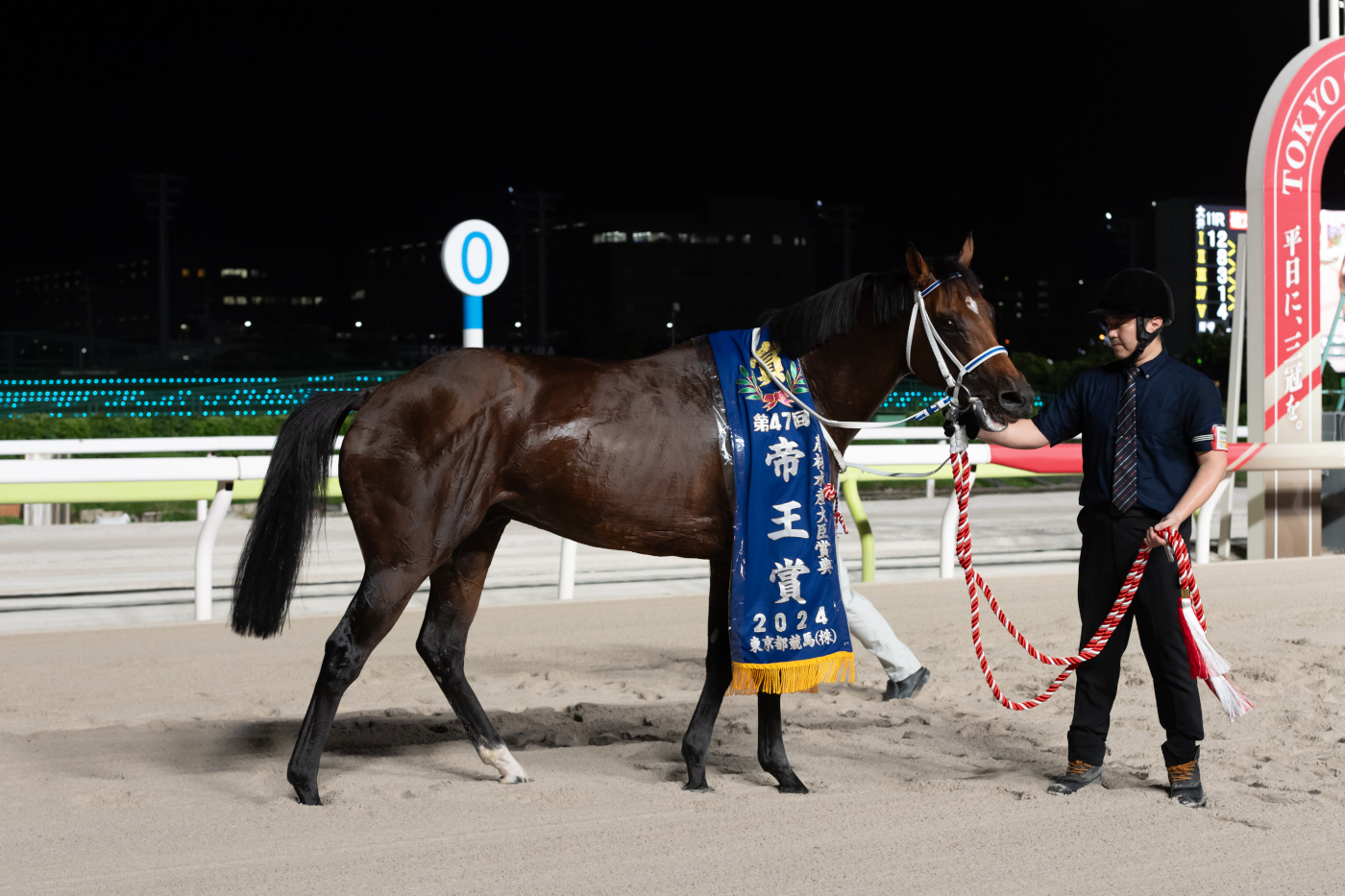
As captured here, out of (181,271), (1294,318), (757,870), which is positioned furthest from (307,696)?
(181,271)

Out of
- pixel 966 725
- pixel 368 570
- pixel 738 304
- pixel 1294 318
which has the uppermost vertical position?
pixel 738 304

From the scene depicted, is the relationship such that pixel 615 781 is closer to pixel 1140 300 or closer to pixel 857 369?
pixel 857 369

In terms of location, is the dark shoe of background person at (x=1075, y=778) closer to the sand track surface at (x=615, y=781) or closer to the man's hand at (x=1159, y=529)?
the sand track surface at (x=615, y=781)

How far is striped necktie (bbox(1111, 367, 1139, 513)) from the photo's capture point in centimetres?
375

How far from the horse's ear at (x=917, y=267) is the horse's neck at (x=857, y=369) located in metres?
0.18

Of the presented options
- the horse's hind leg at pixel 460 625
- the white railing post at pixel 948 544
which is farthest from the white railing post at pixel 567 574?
the horse's hind leg at pixel 460 625

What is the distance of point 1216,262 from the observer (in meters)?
20.8

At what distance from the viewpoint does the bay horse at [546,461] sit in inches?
146

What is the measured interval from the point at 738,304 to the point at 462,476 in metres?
91.1

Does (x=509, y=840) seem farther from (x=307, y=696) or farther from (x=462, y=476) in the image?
(x=307, y=696)

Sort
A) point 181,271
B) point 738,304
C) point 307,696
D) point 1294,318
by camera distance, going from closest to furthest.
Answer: point 307,696 < point 1294,318 < point 738,304 < point 181,271

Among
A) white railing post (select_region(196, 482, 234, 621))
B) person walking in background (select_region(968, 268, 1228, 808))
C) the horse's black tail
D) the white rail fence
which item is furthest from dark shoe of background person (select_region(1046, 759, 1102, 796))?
white railing post (select_region(196, 482, 234, 621))

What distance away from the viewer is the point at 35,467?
6562mm

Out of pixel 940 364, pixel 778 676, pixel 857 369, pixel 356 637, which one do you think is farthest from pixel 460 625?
pixel 940 364
